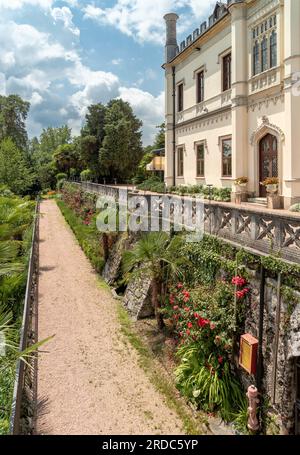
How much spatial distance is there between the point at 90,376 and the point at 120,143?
107 feet

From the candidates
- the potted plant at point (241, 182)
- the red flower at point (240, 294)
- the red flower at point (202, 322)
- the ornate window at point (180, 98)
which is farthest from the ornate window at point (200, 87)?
the red flower at point (202, 322)

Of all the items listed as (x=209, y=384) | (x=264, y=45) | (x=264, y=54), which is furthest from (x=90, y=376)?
(x=264, y=45)

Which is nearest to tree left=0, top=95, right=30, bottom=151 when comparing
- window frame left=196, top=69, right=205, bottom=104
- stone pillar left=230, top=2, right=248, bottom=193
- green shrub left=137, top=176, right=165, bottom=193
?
green shrub left=137, top=176, right=165, bottom=193

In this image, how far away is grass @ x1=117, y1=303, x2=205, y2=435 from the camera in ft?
20.2

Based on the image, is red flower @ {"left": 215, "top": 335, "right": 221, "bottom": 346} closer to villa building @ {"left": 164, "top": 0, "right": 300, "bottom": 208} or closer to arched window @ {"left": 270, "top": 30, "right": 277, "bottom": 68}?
villa building @ {"left": 164, "top": 0, "right": 300, "bottom": 208}

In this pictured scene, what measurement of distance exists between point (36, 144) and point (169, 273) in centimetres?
9528

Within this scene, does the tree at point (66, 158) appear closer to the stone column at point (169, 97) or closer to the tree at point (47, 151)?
the tree at point (47, 151)

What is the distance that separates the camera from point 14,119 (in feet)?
194

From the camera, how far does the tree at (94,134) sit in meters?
38.4

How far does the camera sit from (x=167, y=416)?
6.38m

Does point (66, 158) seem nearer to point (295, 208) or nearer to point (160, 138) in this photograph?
point (160, 138)

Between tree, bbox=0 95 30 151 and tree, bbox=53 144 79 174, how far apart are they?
30.4ft

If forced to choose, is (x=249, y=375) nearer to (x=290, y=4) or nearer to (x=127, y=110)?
(x=290, y=4)

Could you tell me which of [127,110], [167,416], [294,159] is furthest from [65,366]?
[127,110]
